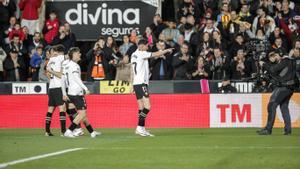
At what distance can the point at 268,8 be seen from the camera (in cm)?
2634

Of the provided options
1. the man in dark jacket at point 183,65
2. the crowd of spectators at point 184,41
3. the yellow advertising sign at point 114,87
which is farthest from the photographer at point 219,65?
the yellow advertising sign at point 114,87

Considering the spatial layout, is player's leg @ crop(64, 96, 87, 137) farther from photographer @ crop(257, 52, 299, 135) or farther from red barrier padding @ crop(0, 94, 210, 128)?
red barrier padding @ crop(0, 94, 210, 128)

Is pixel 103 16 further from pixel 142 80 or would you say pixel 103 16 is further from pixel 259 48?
pixel 142 80


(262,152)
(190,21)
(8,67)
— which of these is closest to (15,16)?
(8,67)

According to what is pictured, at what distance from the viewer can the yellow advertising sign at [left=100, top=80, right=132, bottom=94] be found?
24562mm

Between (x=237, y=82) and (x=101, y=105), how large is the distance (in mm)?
4355

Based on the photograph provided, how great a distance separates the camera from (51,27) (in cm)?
2711

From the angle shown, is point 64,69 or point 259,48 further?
point 259,48

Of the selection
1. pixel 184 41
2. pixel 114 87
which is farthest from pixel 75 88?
pixel 184 41

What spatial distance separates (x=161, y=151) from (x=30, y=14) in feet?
46.3

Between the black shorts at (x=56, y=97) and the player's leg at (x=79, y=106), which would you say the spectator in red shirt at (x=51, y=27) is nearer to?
the black shorts at (x=56, y=97)

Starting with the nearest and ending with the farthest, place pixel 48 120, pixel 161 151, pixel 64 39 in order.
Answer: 1. pixel 161 151
2. pixel 48 120
3. pixel 64 39

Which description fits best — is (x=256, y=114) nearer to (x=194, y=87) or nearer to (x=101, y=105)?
(x=194, y=87)

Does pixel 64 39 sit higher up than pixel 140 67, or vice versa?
pixel 64 39
